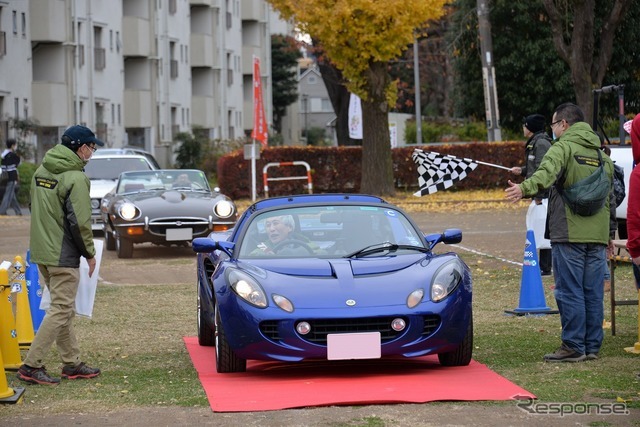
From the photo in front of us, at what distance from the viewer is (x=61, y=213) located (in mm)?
8953

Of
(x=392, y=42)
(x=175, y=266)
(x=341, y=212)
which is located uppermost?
(x=392, y=42)

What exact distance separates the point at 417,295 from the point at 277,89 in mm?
79483

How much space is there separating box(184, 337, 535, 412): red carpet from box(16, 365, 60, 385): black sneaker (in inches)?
41.8

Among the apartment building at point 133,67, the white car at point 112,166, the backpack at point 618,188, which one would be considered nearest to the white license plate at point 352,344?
the backpack at point 618,188

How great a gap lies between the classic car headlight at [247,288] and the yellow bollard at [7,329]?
1672mm

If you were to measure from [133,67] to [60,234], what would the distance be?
5010cm

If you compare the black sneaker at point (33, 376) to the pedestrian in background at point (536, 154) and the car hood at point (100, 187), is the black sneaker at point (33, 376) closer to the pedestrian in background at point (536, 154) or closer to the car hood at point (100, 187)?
the pedestrian in background at point (536, 154)

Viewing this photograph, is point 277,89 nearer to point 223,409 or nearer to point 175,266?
point 175,266

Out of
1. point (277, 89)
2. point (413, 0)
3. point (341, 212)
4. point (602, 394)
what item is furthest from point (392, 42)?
point (277, 89)

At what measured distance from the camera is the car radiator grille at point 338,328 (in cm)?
838

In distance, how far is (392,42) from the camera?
32750 millimetres

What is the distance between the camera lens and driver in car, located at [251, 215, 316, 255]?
373 inches

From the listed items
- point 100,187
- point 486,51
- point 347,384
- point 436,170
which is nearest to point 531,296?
point 436,170

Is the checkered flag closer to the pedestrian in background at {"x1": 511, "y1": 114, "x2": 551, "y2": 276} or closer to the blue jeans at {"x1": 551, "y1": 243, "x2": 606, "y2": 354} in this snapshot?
the pedestrian in background at {"x1": 511, "y1": 114, "x2": 551, "y2": 276}
